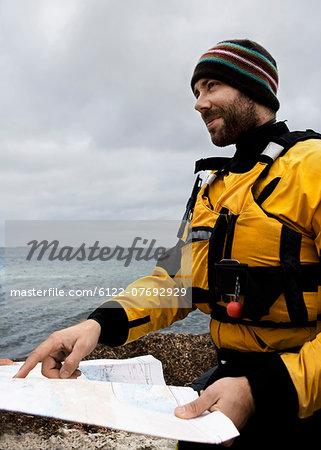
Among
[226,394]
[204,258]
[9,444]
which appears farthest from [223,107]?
[9,444]

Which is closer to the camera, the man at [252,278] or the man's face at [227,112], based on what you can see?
the man at [252,278]

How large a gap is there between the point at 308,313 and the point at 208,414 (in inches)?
27.9

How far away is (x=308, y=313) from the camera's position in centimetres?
173

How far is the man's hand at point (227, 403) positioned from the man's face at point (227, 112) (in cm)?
153

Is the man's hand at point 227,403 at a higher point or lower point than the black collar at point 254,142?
lower

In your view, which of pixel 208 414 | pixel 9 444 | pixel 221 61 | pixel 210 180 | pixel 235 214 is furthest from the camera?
pixel 9 444

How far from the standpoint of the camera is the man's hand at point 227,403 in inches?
56.6

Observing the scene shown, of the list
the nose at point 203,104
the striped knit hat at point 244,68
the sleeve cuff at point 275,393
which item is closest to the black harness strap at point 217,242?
the sleeve cuff at point 275,393

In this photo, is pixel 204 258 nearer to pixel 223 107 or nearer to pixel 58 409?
pixel 223 107

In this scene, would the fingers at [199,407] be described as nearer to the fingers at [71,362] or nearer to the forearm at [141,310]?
the fingers at [71,362]

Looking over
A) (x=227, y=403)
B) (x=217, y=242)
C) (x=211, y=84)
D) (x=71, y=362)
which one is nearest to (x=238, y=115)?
(x=211, y=84)

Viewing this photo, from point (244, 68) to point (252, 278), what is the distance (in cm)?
143

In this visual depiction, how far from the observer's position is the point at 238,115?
2270mm

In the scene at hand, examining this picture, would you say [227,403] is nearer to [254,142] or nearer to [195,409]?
[195,409]
